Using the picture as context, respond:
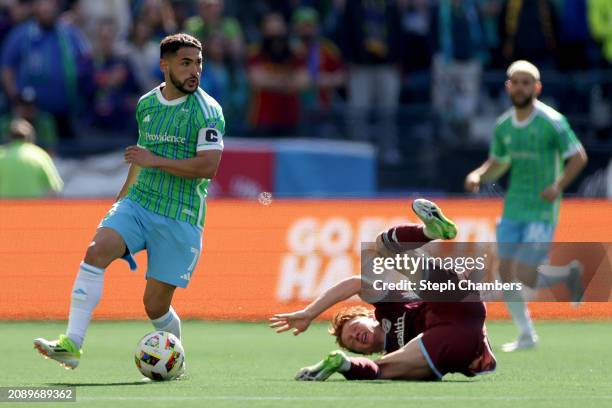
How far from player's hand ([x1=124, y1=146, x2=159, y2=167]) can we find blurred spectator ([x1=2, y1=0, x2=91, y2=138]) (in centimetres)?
1018

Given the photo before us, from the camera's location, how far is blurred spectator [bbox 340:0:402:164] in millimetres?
20750

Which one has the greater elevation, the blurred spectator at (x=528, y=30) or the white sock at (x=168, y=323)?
the blurred spectator at (x=528, y=30)

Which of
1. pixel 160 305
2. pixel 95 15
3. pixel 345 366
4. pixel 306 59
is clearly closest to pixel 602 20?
pixel 306 59

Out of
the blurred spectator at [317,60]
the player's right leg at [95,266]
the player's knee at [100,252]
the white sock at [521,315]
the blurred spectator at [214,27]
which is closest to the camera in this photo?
the player's right leg at [95,266]

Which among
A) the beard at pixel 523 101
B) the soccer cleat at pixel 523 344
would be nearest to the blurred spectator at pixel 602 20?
the beard at pixel 523 101

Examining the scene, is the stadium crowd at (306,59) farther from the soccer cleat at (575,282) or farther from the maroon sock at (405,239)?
the maroon sock at (405,239)

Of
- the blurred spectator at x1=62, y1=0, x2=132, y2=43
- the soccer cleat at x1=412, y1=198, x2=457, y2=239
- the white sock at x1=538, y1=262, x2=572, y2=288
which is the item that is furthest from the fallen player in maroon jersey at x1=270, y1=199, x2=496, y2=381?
the blurred spectator at x1=62, y1=0, x2=132, y2=43

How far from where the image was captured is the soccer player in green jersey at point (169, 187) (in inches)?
380

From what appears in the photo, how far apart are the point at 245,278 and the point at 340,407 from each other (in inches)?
272

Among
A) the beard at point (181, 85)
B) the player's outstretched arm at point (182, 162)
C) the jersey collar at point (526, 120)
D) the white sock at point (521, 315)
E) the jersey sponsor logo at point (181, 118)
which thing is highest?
the beard at point (181, 85)

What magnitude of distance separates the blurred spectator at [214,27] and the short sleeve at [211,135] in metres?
10.0

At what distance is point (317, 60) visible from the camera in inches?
827

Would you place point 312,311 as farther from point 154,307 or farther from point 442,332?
point 154,307

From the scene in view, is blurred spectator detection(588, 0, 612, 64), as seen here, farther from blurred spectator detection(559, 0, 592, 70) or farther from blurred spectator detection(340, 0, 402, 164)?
blurred spectator detection(340, 0, 402, 164)
